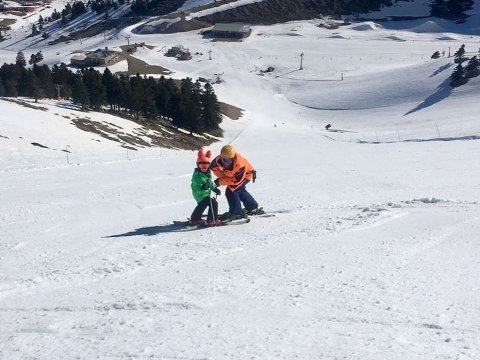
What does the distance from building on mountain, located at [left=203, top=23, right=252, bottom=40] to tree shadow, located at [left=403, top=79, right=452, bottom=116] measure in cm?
6841

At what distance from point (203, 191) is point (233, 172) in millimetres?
669

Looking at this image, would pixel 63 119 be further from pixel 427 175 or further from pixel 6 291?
pixel 6 291

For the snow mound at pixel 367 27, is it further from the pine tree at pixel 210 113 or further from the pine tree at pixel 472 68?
the pine tree at pixel 210 113

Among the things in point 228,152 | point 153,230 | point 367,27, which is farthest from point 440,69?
point 153,230

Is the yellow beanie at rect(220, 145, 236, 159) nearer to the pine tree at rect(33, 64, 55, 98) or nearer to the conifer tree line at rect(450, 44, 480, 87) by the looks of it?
the pine tree at rect(33, 64, 55, 98)

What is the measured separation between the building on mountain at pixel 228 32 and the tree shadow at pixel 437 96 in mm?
68411

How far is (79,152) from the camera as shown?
98.2 ft

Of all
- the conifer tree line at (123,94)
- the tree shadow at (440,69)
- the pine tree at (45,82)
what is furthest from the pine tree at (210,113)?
the tree shadow at (440,69)

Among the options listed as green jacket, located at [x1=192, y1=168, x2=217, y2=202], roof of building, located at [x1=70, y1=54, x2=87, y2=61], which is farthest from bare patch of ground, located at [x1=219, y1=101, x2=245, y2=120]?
green jacket, located at [x1=192, y1=168, x2=217, y2=202]

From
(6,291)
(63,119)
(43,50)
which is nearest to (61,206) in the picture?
(6,291)

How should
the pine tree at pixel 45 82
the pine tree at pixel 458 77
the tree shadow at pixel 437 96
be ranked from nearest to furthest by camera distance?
1. the pine tree at pixel 45 82
2. the tree shadow at pixel 437 96
3. the pine tree at pixel 458 77

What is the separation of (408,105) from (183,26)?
86328 millimetres

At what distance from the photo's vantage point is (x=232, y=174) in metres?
9.95

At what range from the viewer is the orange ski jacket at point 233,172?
32.5 feet
